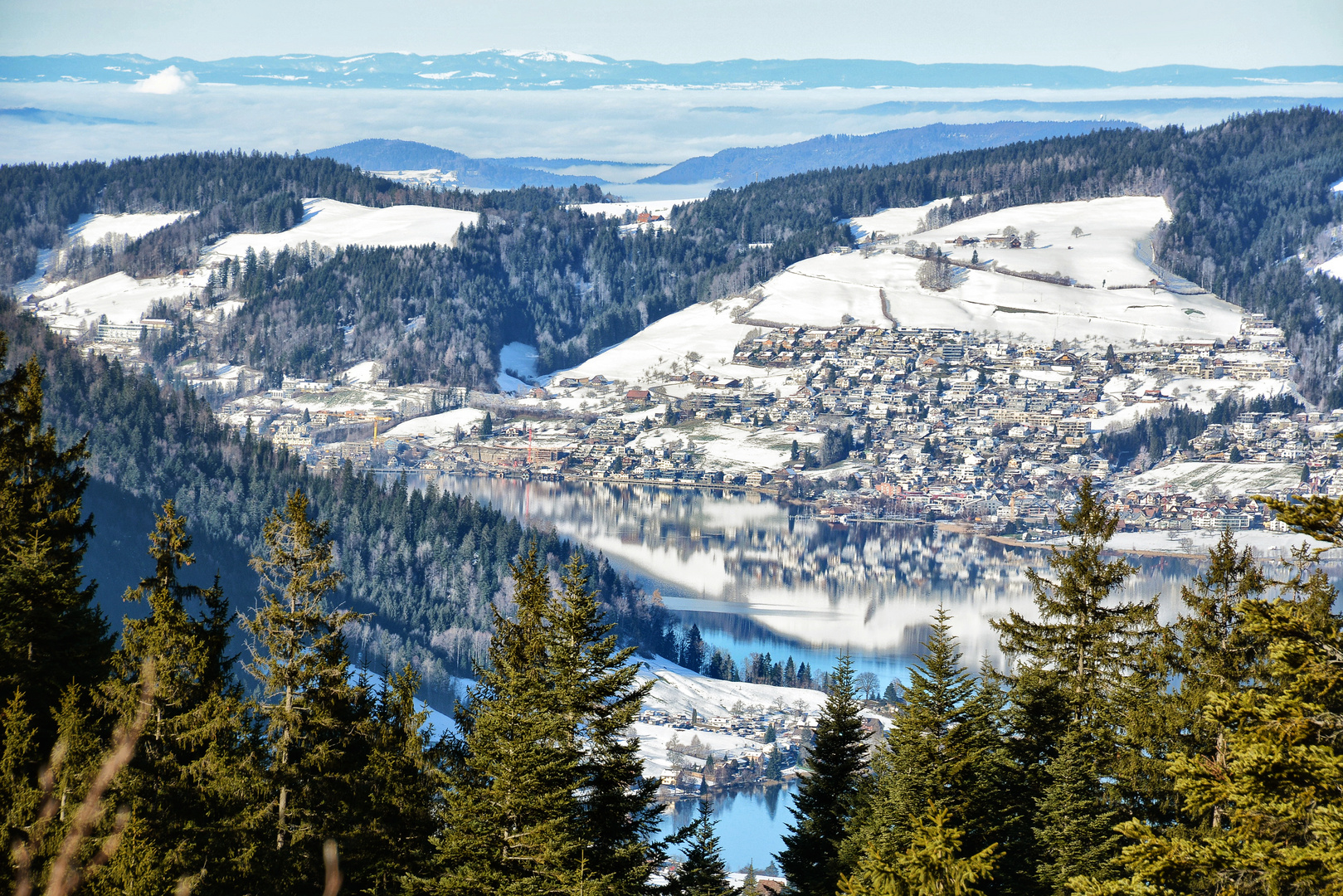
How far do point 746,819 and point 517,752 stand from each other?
169ft

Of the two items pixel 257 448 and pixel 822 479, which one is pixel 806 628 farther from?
pixel 822 479

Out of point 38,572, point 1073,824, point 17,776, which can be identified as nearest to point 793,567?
point 1073,824

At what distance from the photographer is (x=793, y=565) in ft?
473

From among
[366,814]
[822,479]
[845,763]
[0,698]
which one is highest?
[0,698]

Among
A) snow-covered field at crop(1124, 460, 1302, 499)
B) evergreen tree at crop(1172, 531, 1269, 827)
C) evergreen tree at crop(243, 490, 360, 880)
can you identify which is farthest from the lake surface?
evergreen tree at crop(243, 490, 360, 880)

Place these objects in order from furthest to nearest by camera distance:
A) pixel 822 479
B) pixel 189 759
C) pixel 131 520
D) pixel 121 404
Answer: pixel 822 479 < pixel 121 404 < pixel 131 520 < pixel 189 759

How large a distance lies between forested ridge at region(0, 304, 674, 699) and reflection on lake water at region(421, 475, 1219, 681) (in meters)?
9.41

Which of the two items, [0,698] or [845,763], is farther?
[845,763]

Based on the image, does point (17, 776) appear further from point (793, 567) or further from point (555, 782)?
point (793, 567)

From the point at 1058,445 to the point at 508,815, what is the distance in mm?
181449

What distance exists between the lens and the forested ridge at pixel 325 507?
372 feet

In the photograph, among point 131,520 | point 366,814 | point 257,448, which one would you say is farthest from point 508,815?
point 257,448

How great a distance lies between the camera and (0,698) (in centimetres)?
2652

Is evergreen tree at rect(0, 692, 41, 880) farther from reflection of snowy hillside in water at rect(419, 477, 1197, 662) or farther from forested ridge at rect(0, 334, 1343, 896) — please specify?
reflection of snowy hillside in water at rect(419, 477, 1197, 662)
